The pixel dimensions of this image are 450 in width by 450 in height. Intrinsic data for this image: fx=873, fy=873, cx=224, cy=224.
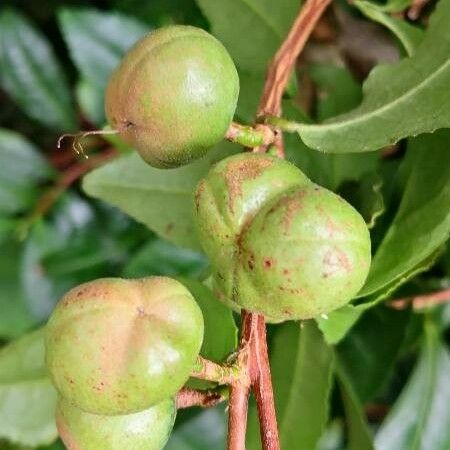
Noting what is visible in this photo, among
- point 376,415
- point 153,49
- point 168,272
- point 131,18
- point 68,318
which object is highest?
point 153,49

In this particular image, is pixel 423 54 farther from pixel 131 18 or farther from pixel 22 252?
pixel 22 252

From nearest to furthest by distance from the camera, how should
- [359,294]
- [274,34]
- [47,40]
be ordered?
[359,294], [274,34], [47,40]

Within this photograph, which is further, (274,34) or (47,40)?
(47,40)

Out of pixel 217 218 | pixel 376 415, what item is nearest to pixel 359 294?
pixel 217 218

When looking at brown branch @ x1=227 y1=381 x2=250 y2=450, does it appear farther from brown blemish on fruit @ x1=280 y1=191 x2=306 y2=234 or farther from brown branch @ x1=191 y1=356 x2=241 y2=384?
brown blemish on fruit @ x1=280 y1=191 x2=306 y2=234

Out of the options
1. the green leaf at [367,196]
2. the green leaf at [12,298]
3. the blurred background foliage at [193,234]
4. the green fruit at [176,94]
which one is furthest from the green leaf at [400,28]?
the green leaf at [12,298]

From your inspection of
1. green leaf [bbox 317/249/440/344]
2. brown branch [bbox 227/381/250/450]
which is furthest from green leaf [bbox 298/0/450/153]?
brown branch [bbox 227/381/250/450]
